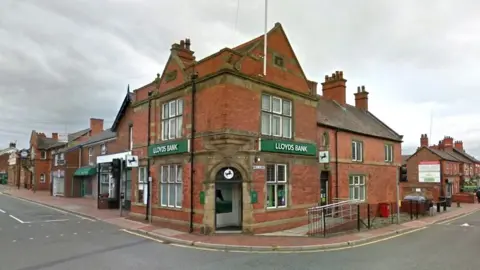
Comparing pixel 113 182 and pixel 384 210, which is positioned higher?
pixel 113 182

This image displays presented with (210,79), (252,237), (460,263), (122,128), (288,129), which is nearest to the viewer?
(460,263)

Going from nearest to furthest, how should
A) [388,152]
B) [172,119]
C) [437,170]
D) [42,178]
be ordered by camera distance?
[172,119] → [388,152] → [437,170] → [42,178]

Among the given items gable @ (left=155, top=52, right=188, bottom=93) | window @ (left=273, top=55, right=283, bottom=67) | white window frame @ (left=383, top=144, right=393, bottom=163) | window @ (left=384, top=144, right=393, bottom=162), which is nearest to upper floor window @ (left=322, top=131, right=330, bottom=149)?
window @ (left=273, top=55, right=283, bottom=67)

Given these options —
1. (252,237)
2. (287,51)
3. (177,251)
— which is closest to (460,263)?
(252,237)

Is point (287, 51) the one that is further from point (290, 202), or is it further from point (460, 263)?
point (460, 263)

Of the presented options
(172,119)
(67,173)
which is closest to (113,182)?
(172,119)

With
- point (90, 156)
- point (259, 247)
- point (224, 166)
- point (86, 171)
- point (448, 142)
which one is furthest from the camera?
point (448, 142)

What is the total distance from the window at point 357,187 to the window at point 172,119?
41.5 ft

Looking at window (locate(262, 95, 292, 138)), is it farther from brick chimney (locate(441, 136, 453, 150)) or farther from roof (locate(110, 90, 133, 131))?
brick chimney (locate(441, 136, 453, 150))

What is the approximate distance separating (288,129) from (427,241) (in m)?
7.79

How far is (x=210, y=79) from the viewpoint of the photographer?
16141 millimetres

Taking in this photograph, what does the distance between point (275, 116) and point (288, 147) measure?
1618 mm

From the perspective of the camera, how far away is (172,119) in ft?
61.4

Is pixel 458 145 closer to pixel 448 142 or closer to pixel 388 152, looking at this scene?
pixel 448 142
